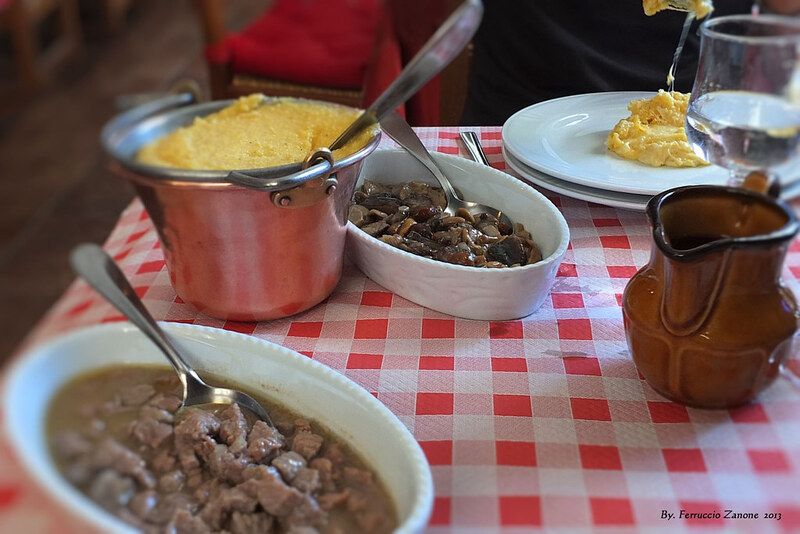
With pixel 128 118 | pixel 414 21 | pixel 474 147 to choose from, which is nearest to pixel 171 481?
pixel 128 118

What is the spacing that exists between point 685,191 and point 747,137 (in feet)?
0.21

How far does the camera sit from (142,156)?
444mm

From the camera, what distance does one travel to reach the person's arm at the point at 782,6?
2.16 feet

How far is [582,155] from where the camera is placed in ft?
2.98

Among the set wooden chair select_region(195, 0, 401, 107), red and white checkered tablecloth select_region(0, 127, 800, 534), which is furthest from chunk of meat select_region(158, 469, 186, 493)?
wooden chair select_region(195, 0, 401, 107)

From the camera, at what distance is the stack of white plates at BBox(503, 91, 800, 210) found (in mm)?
852

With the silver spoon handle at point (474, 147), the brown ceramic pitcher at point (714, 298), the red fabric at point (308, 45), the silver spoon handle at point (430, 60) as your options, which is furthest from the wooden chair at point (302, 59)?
the brown ceramic pitcher at point (714, 298)

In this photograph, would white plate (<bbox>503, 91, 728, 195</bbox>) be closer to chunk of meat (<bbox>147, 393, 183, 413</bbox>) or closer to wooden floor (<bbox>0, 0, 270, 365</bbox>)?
wooden floor (<bbox>0, 0, 270, 365</bbox>)

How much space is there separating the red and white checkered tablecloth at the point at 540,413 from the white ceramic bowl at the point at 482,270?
18 millimetres

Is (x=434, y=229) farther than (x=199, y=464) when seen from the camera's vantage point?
Yes

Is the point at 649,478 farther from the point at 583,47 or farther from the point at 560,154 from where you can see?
the point at 583,47

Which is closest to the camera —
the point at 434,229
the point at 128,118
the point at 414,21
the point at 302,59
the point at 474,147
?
the point at 128,118

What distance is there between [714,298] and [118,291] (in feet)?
1.50

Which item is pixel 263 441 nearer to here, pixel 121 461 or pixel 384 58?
pixel 121 461
